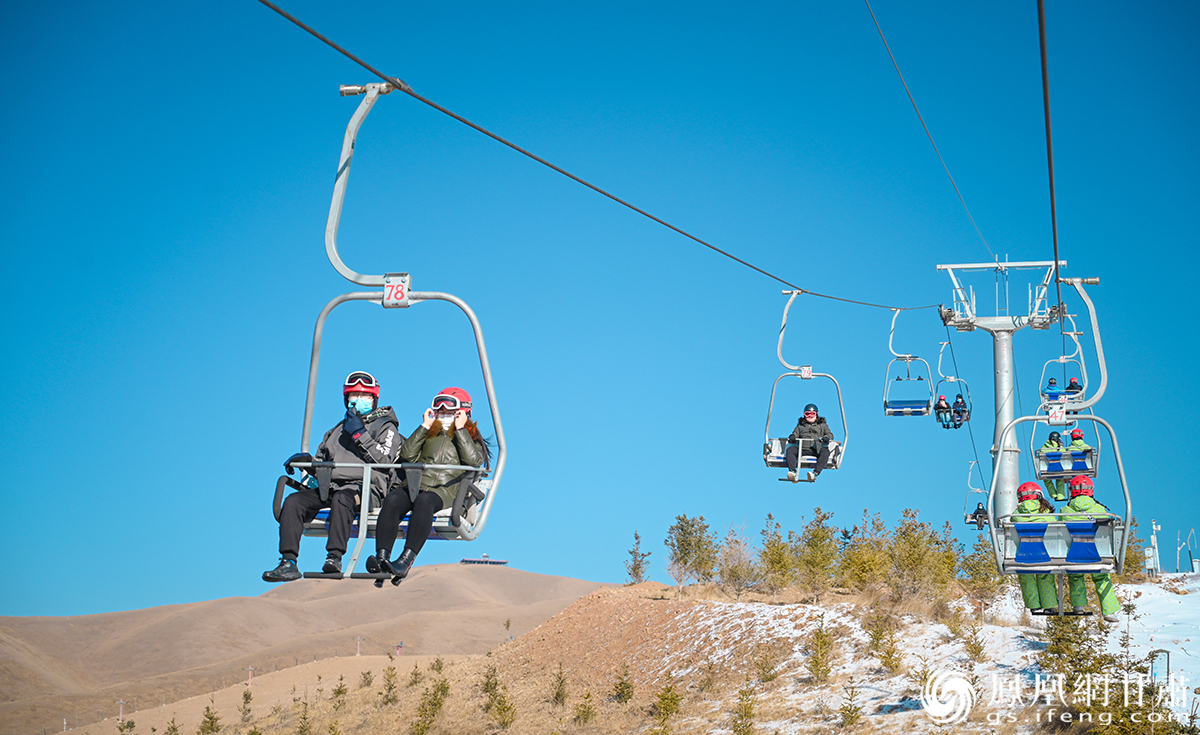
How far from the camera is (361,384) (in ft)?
27.3

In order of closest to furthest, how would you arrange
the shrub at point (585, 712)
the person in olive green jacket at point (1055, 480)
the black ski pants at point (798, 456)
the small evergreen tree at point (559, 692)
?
the black ski pants at point (798, 456), the person in olive green jacket at point (1055, 480), the shrub at point (585, 712), the small evergreen tree at point (559, 692)

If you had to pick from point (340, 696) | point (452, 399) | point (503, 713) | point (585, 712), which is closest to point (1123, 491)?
point (452, 399)

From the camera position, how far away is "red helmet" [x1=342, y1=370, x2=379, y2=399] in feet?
27.3

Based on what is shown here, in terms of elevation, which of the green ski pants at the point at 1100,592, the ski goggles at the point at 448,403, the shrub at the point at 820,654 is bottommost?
the shrub at the point at 820,654

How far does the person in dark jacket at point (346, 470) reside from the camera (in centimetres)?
784

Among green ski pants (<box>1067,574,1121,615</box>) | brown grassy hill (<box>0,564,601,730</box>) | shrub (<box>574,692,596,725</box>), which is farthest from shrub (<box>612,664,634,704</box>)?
brown grassy hill (<box>0,564,601,730</box>)

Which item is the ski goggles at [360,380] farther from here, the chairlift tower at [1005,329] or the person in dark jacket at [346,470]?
the chairlift tower at [1005,329]

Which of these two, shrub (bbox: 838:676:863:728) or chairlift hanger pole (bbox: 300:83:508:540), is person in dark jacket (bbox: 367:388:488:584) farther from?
shrub (bbox: 838:676:863:728)

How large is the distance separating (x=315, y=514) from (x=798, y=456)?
11.0 metres

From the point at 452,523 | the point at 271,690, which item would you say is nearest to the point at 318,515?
the point at 452,523

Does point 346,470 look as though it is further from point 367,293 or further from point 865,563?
point 865,563

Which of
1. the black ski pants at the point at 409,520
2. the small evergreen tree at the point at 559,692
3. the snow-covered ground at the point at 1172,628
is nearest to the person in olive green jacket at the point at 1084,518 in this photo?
the snow-covered ground at the point at 1172,628

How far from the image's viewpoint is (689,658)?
2323 cm

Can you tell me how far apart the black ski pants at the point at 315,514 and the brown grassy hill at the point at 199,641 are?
3706 cm
